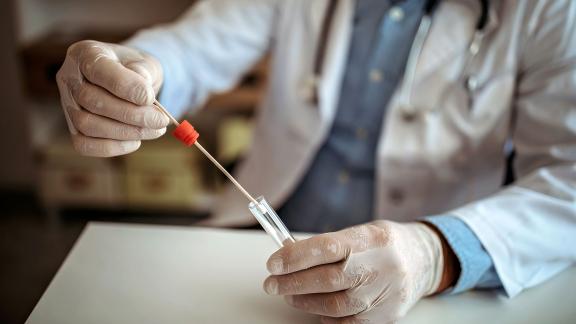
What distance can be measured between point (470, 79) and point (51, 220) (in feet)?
5.65

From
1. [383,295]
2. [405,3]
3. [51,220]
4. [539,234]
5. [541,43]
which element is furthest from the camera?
[51,220]

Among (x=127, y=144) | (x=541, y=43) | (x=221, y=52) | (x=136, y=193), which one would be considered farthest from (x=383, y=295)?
(x=136, y=193)

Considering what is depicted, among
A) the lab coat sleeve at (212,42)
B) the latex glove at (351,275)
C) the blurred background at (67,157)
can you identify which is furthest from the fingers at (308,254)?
the blurred background at (67,157)

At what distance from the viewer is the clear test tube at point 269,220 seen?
69cm

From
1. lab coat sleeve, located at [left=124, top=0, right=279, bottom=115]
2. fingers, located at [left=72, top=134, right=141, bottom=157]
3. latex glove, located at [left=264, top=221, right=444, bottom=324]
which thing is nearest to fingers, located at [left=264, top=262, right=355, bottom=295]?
latex glove, located at [left=264, top=221, right=444, bottom=324]

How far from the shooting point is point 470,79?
0.97 m

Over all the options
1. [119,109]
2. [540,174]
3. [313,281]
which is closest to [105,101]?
[119,109]

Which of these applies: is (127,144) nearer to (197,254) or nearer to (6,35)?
(197,254)

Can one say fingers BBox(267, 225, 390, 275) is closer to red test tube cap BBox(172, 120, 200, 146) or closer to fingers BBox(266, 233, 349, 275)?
fingers BBox(266, 233, 349, 275)

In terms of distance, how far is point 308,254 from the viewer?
2.14ft

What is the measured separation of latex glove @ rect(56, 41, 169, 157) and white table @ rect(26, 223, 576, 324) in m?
0.16

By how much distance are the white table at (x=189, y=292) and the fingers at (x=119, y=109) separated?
0.20 metres

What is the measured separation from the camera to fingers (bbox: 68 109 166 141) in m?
0.73

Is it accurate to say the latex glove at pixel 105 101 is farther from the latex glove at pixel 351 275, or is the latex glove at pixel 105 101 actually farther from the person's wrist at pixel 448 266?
the person's wrist at pixel 448 266
